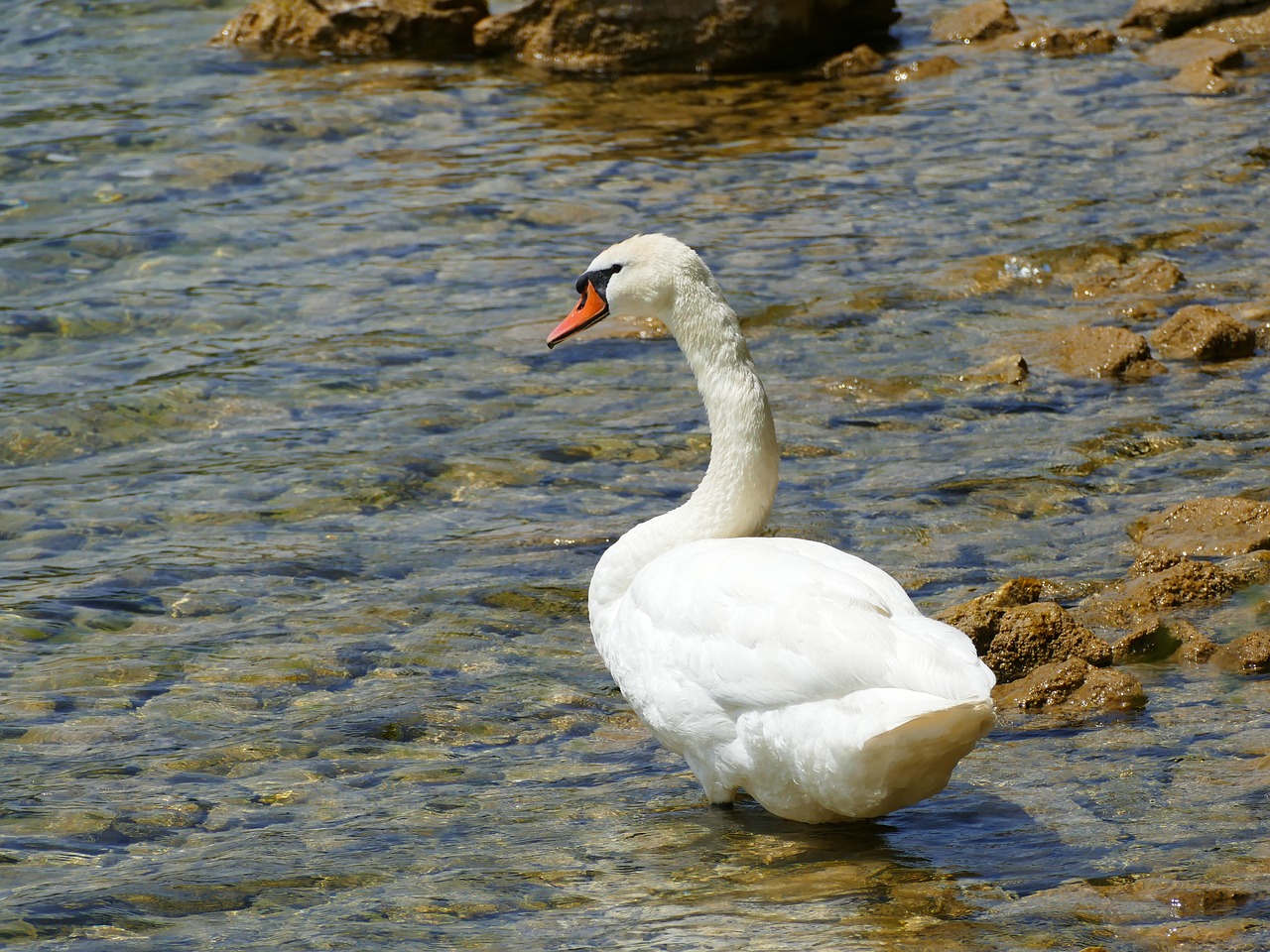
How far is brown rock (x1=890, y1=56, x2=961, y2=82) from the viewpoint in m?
15.7

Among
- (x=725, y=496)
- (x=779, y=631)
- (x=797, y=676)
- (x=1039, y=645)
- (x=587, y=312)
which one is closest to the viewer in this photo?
(x=797, y=676)

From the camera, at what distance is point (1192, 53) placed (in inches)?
613

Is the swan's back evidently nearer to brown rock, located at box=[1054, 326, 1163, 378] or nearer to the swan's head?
the swan's head

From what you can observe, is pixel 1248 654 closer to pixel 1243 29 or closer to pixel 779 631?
pixel 779 631

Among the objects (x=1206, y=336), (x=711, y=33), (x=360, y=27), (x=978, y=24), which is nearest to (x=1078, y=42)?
(x=978, y=24)

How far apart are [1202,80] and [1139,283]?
208 inches

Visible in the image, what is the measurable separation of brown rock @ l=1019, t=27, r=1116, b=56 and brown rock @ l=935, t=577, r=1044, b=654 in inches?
449

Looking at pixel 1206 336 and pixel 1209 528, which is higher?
pixel 1206 336

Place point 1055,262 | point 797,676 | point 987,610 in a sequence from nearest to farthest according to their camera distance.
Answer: point 797,676
point 987,610
point 1055,262

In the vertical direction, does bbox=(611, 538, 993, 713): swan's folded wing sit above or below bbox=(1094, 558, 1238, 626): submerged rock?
above

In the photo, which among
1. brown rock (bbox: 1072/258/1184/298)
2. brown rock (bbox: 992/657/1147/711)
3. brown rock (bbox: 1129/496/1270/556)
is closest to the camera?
brown rock (bbox: 992/657/1147/711)

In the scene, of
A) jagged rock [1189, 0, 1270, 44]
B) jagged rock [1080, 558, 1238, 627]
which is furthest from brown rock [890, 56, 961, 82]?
jagged rock [1080, 558, 1238, 627]

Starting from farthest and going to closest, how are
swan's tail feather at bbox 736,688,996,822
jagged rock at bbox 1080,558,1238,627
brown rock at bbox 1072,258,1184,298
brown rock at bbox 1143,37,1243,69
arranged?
brown rock at bbox 1143,37,1243,69, brown rock at bbox 1072,258,1184,298, jagged rock at bbox 1080,558,1238,627, swan's tail feather at bbox 736,688,996,822

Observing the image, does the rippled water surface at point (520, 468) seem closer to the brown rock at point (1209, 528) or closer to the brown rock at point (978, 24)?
the brown rock at point (1209, 528)
